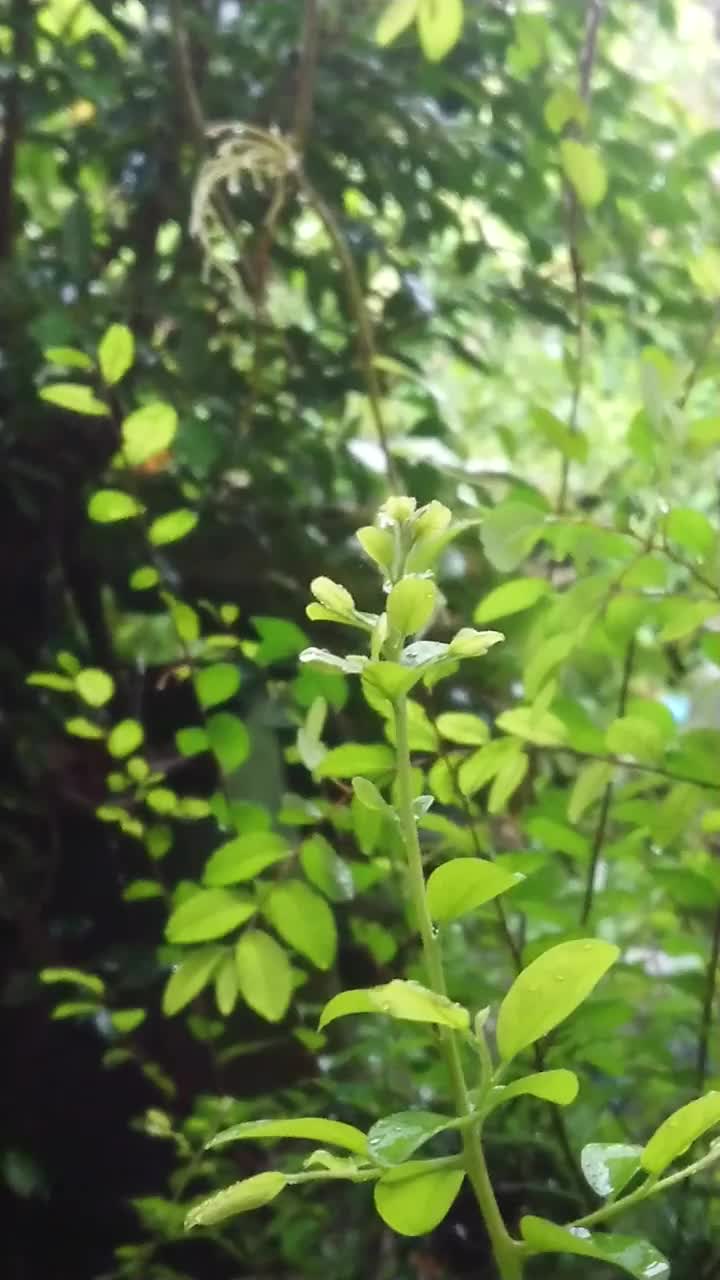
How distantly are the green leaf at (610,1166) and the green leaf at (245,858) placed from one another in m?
0.15

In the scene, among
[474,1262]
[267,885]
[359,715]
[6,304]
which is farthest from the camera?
[6,304]

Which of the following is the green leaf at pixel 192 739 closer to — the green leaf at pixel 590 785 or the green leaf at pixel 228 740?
the green leaf at pixel 228 740

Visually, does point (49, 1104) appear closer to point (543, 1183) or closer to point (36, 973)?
point (36, 973)

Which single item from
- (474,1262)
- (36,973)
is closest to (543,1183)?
(474,1262)

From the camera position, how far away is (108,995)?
2.11 feet

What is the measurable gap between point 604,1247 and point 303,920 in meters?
0.18

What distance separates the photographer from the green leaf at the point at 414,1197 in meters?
0.25

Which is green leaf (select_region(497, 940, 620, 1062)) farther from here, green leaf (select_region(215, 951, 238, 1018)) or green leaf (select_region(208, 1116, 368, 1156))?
green leaf (select_region(215, 951, 238, 1018))

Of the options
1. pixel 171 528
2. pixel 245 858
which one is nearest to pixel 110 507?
pixel 171 528

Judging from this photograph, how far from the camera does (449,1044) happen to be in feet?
0.88

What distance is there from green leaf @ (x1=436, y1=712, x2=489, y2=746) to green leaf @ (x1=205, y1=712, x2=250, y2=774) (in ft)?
0.33

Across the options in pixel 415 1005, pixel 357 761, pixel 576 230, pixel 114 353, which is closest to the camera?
pixel 415 1005

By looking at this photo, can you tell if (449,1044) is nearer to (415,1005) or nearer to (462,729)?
(415,1005)

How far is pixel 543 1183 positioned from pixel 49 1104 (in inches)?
13.6
